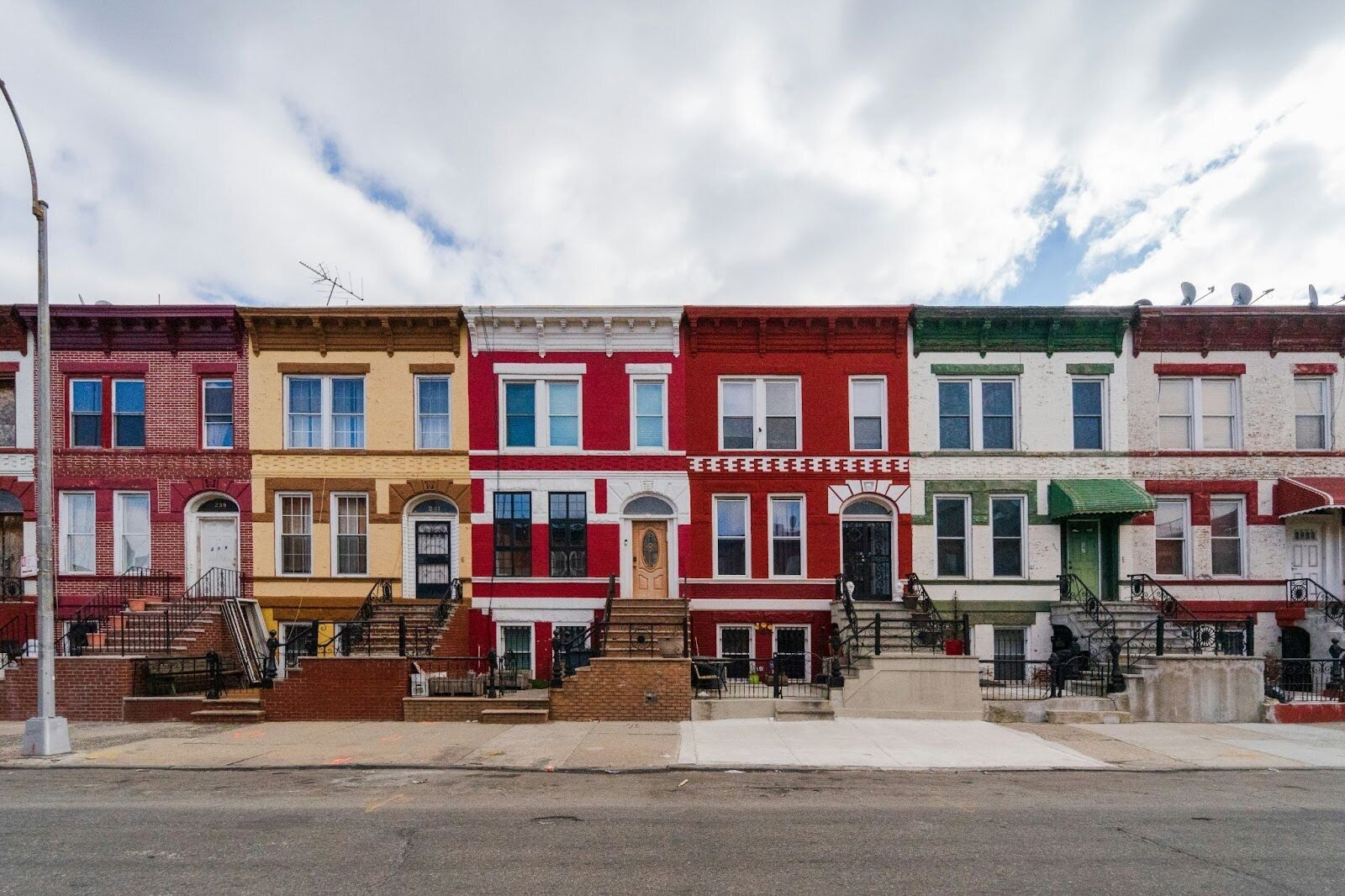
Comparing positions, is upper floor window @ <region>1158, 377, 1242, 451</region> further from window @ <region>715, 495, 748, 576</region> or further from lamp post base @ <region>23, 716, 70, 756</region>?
lamp post base @ <region>23, 716, 70, 756</region>

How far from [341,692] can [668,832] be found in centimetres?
956

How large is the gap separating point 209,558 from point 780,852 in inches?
699

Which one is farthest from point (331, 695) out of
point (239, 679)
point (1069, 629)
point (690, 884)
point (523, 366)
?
point (1069, 629)

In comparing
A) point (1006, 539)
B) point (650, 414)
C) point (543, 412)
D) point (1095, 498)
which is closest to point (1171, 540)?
point (1095, 498)

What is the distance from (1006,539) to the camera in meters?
19.9

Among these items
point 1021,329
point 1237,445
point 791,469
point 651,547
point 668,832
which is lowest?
point 668,832

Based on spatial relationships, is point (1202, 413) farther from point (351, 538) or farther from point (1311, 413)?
point (351, 538)

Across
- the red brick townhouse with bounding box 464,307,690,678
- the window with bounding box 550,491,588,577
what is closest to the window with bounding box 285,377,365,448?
the red brick townhouse with bounding box 464,307,690,678

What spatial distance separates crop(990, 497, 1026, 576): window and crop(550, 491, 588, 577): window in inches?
412

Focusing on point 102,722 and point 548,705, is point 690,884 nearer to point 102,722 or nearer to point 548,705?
point 548,705

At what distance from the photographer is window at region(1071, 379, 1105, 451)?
794 inches

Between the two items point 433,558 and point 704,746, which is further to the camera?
point 433,558

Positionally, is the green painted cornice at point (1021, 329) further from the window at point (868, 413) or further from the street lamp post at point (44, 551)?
the street lamp post at point (44, 551)

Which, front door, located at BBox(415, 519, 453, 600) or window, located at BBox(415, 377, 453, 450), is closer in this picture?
front door, located at BBox(415, 519, 453, 600)
